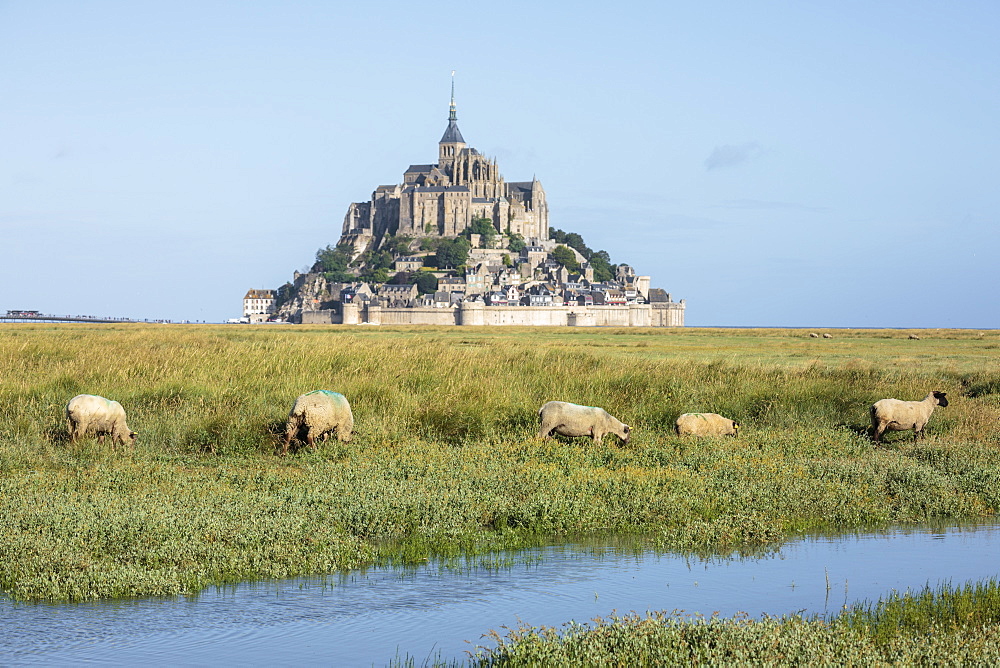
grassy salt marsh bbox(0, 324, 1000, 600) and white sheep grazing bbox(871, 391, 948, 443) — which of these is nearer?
grassy salt marsh bbox(0, 324, 1000, 600)

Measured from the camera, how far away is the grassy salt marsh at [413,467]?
28.9 feet

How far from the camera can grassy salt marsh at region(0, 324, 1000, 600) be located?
880cm

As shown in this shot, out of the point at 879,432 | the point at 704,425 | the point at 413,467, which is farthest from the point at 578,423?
the point at 879,432

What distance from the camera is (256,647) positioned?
6.79 meters

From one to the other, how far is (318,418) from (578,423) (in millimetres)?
3579

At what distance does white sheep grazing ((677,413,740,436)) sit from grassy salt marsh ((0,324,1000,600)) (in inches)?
14.0

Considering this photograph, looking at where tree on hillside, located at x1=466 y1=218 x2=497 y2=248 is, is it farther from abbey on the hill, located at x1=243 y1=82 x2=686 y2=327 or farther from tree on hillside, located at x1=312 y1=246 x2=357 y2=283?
tree on hillside, located at x1=312 y1=246 x2=357 y2=283

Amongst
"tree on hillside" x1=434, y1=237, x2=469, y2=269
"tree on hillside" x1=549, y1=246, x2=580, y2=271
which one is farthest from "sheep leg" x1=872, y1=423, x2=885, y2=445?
"tree on hillside" x1=549, y1=246, x2=580, y2=271

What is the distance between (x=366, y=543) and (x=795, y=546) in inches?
163

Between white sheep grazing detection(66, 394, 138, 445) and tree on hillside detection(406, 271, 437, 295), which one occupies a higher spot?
tree on hillside detection(406, 271, 437, 295)

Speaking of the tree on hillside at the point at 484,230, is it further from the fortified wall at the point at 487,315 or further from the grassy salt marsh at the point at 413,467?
the grassy salt marsh at the point at 413,467

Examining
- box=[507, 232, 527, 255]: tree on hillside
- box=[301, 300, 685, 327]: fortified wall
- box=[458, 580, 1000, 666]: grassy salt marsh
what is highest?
box=[507, 232, 527, 255]: tree on hillside

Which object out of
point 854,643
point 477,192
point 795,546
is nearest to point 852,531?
point 795,546

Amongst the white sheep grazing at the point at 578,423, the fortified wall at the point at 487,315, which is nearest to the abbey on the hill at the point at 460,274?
the fortified wall at the point at 487,315
